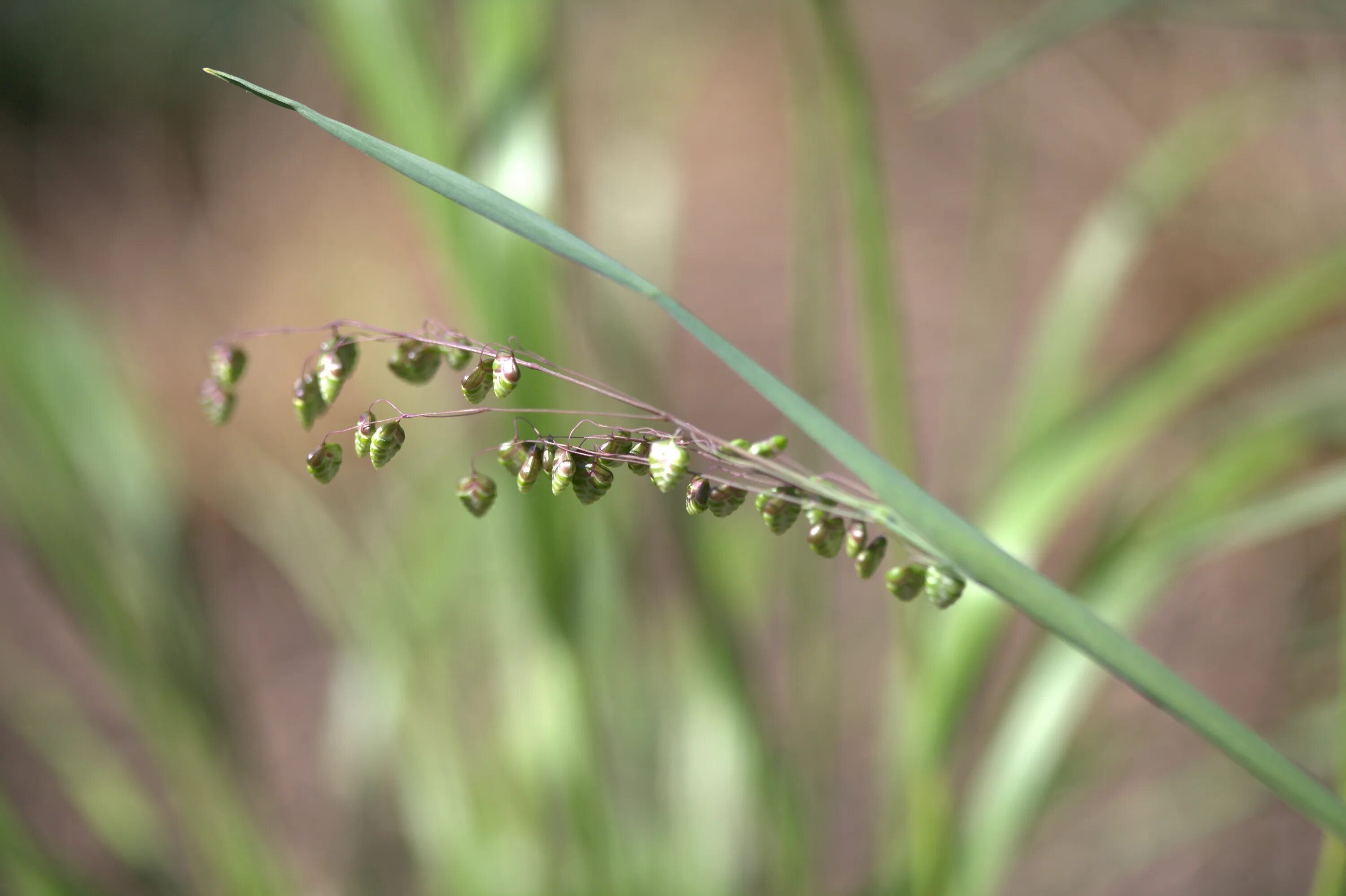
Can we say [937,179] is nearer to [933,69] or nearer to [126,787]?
[933,69]

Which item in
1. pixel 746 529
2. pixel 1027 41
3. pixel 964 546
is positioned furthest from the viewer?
pixel 746 529

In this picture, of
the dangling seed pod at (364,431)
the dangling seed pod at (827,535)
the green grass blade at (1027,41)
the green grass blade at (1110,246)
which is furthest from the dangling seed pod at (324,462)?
the green grass blade at (1110,246)

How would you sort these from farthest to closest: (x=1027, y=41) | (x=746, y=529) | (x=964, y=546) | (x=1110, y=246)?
(x=746, y=529) < (x=1110, y=246) < (x=1027, y=41) < (x=964, y=546)

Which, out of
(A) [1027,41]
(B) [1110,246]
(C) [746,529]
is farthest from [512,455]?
(C) [746,529]

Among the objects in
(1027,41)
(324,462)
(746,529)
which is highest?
(1027,41)

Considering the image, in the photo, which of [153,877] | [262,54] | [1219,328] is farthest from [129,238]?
[1219,328]

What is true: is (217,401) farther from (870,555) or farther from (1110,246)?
(1110,246)

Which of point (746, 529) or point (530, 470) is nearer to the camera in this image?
point (530, 470)
